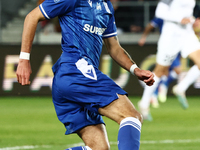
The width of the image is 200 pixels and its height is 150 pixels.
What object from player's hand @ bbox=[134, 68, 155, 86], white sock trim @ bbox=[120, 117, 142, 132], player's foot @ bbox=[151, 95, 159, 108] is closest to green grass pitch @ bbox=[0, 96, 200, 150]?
player's foot @ bbox=[151, 95, 159, 108]

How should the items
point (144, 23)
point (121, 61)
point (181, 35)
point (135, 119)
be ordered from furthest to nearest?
1. point (144, 23)
2. point (181, 35)
3. point (121, 61)
4. point (135, 119)

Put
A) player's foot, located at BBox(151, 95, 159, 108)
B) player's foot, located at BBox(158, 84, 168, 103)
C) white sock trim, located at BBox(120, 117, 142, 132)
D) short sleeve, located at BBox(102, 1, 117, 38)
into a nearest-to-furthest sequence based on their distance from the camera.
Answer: white sock trim, located at BBox(120, 117, 142, 132)
short sleeve, located at BBox(102, 1, 117, 38)
player's foot, located at BBox(151, 95, 159, 108)
player's foot, located at BBox(158, 84, 168, 103)

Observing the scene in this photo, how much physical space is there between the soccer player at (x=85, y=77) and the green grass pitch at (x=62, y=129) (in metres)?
1.69

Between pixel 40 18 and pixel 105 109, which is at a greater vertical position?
pixel 40 18

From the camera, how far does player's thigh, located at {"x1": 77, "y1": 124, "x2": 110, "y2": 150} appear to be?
11.6 feet

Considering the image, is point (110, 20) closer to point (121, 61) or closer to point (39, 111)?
point (121, 61)

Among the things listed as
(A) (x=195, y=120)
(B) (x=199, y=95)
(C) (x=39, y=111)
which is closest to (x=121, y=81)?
(B) (x=199, y=95)

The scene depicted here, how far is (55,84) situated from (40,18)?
20.2 inches

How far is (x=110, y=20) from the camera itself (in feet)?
12.5

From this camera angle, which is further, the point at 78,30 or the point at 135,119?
the point at 78,30

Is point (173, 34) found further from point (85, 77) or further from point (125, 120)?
point (125, 120)

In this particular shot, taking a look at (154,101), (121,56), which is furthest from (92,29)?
(154,101)

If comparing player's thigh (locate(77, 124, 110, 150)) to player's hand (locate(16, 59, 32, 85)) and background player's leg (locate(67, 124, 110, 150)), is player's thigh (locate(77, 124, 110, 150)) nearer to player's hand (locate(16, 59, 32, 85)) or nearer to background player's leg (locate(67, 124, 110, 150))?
background player's leg (locate(67, 124, 110, 150))

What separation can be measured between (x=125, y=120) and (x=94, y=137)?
485 mm
